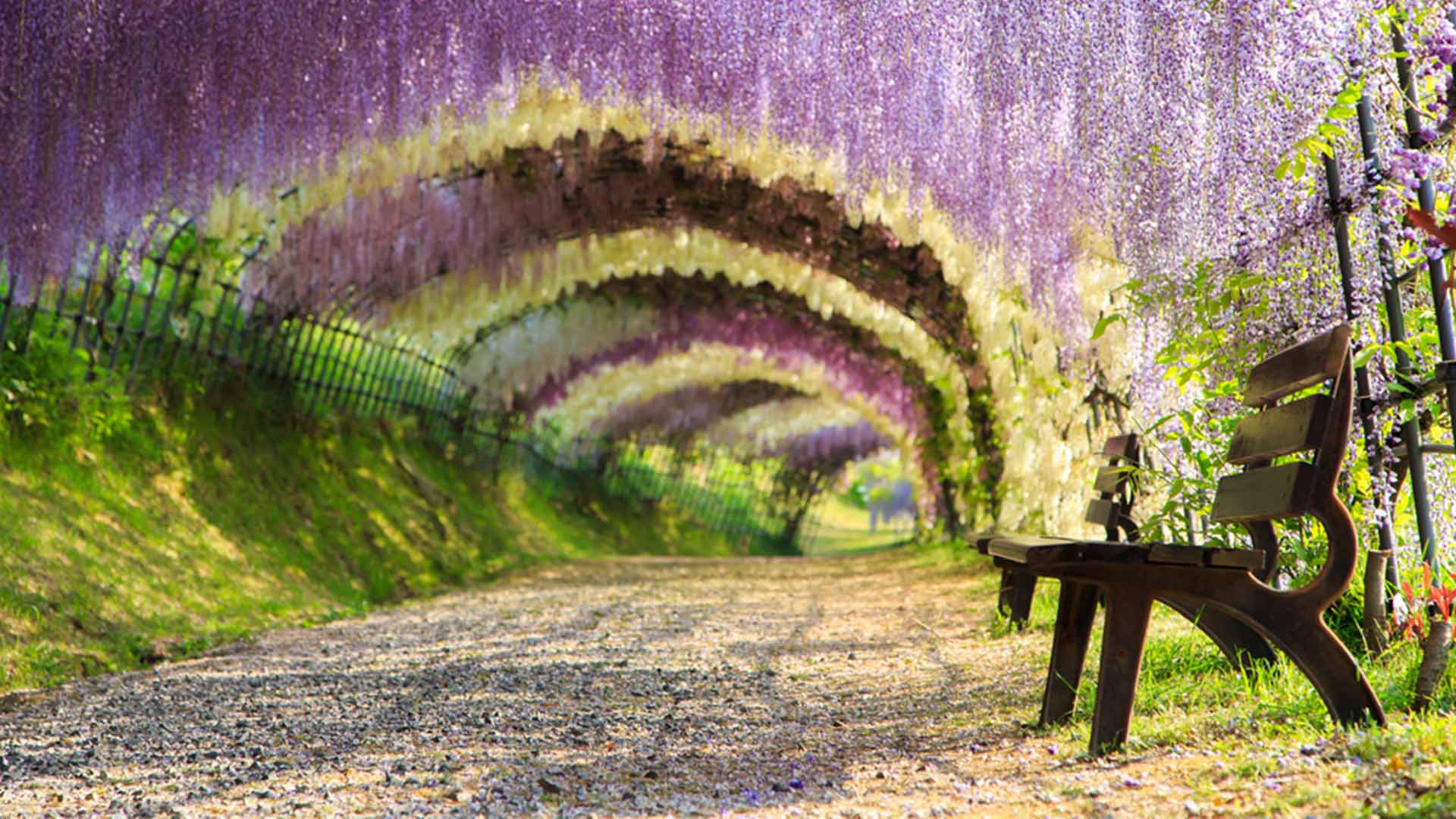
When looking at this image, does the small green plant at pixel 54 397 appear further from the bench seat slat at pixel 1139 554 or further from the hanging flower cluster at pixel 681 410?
the hanging flower cluster at pixel 681 410

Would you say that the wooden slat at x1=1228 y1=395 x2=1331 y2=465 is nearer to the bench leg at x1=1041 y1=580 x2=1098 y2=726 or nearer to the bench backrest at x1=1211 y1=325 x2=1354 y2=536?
the bench backrest at x1=1211 y1=325 x2=1354 y2=536

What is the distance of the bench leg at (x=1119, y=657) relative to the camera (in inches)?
99.5

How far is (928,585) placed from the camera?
8.11m

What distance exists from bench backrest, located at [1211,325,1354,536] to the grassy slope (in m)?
3.73

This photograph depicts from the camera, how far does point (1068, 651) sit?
2.92m

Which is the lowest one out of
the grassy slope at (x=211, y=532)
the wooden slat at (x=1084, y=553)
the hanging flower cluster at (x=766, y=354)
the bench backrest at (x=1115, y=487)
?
the grassy slope at (x=211, y=532)

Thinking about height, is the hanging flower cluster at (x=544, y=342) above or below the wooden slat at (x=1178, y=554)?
above

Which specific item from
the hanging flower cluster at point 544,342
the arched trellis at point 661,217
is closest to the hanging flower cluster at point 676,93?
the arched trellis at point 661,217

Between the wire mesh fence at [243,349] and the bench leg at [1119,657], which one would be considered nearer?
the bench leg at [1119,657]

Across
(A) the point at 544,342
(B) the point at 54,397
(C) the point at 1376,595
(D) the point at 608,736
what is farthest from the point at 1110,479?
(A) the point at 544,342

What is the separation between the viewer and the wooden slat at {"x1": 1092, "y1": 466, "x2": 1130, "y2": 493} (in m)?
3.84

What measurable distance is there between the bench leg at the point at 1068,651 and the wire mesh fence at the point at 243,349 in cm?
476

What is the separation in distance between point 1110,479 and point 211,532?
5.46 m

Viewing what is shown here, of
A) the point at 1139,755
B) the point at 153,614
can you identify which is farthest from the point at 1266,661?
the point at 153,614
